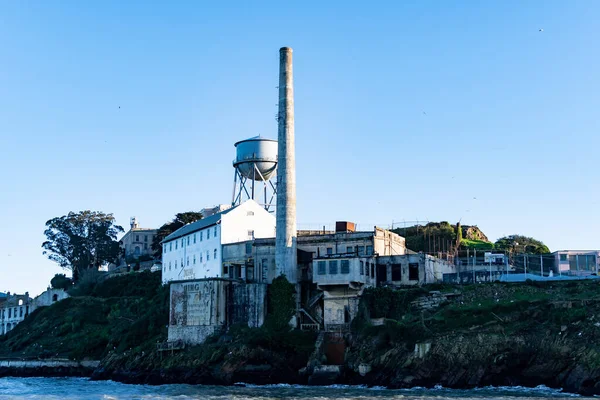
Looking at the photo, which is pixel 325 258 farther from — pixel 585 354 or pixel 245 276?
pixel 585 354

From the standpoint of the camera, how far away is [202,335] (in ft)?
194

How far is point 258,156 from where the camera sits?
77500 mm

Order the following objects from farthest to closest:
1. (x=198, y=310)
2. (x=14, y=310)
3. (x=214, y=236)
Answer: (x=14, y=310) → (x=214, y=236) → (x=198, y=310)

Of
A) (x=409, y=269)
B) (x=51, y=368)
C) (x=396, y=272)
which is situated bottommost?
(x=51, y=368)

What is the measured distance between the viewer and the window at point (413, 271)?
59.9m

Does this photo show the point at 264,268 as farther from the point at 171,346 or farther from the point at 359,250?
the point at 171,346

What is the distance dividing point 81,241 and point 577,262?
59.9 meters

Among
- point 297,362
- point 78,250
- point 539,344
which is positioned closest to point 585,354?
point 539,344

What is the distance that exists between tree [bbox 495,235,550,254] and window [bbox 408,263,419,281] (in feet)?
82.1

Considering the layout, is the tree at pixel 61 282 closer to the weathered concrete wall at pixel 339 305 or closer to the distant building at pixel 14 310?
the distant building at pixel 14 310

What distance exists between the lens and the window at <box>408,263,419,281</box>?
59.9 m

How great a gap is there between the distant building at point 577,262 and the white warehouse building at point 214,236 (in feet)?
79.6

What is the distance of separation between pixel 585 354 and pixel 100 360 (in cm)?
3845

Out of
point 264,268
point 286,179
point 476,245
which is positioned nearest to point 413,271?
point 264,268
